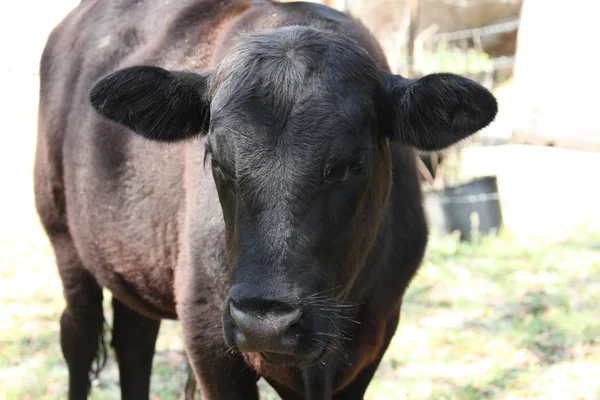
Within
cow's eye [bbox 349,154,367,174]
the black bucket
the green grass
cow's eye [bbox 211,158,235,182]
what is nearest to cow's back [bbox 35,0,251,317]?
cow's eye [bbox 211,158,235,182]

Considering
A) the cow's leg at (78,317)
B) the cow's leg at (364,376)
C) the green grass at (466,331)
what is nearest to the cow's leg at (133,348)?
the cow's leg at (78,317)

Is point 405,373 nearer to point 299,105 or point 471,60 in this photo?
point 299,105

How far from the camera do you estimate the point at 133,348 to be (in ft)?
17.4

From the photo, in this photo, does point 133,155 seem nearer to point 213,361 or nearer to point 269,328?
point 213,361

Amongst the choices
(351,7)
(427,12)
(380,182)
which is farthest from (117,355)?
(427,12)

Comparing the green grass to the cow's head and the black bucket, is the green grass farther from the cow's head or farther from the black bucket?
the cow's head

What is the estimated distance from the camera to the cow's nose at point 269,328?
2.62 meters

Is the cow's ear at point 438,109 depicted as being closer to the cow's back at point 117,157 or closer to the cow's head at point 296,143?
A: the cow's head at point 296,143

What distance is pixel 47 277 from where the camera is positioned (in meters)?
8.12

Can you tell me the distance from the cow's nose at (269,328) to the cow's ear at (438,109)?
2.73 feet

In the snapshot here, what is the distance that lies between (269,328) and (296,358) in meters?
0.24

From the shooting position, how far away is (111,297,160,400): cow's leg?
17.3 ft

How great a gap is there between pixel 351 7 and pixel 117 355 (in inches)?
208

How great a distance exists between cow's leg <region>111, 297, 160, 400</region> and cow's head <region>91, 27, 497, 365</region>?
7.21 ft
